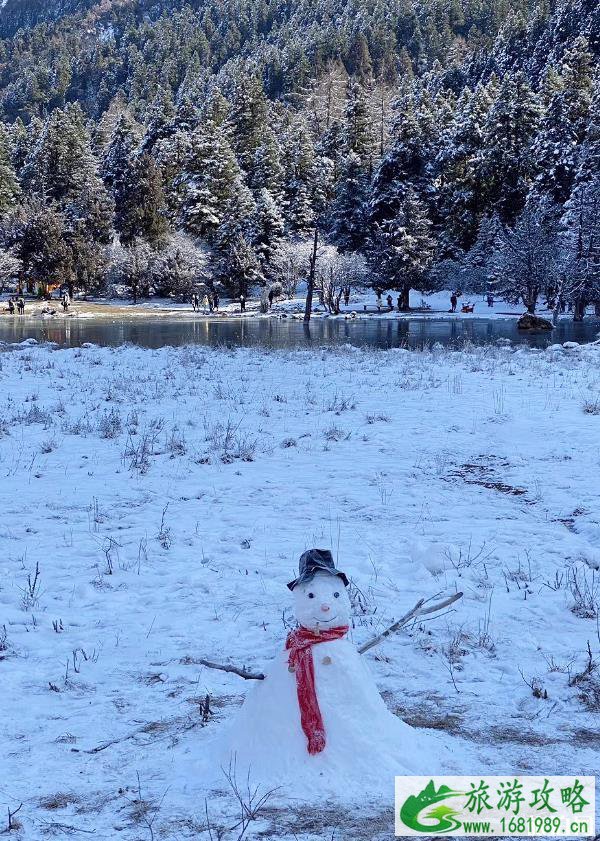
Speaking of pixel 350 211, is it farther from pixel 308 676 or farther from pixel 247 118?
pixel 308 676

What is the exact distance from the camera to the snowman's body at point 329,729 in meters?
2.63

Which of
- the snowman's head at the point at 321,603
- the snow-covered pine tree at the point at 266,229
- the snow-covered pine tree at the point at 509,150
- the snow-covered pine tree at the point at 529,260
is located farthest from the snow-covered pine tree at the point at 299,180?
the snowman's head at the point at 321,603

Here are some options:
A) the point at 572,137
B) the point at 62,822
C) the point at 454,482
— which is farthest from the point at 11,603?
the point at 572,137

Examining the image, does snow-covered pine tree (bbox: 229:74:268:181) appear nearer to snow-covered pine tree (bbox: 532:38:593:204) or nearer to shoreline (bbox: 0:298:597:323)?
shoreline (bbox: 0:298:597:323)

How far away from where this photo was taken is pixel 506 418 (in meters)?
10.8

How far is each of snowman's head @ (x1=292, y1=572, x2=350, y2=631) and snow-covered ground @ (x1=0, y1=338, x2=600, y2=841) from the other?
0.66 meters

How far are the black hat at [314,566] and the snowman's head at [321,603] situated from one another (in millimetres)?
16

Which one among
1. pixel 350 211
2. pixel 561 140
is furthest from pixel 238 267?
pixel 561 140

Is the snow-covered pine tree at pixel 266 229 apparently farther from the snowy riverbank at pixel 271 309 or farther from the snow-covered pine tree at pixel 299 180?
the snow-covered pine tree at pixel 299 180

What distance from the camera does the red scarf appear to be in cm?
261

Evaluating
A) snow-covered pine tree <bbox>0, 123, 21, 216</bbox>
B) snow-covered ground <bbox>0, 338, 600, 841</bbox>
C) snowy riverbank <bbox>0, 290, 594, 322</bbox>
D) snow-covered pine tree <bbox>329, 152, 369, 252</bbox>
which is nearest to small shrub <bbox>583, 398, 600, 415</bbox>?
snow-covered ground <bbox>0, 338, 600, 841</bbox>

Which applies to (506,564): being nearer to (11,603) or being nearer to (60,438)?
(11,603)

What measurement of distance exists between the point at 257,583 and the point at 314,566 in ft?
8.04

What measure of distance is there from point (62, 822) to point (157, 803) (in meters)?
0.36
